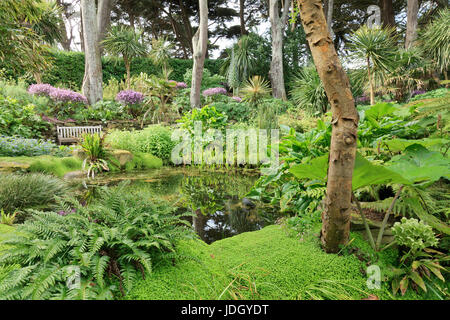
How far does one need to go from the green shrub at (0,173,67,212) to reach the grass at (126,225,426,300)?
2465 millimetres

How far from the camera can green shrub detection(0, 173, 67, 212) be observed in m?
2.99

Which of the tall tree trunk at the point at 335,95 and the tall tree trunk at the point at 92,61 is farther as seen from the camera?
the tall tree trunk at the point at 92,61

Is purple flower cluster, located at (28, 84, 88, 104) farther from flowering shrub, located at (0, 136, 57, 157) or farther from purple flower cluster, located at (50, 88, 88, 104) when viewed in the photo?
flowering shrub, located at (0, 136, 57, 157)

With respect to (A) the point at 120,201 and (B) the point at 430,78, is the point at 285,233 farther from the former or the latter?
(B) the point at 430,78

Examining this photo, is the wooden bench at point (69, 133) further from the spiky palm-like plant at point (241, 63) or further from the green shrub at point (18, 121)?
the spiky palm-like plant at point (241, 63)

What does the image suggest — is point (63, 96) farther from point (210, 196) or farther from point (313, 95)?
point (313, 95)

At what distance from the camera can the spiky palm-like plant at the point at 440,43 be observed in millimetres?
8789

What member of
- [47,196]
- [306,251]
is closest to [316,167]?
[306,251]

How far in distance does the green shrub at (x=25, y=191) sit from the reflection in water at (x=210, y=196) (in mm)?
752

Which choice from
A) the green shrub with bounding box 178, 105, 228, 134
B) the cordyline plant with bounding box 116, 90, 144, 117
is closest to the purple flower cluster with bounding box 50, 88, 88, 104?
the cordyline plant with bounding box 116, 90, 144, 117

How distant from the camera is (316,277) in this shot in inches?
58.5

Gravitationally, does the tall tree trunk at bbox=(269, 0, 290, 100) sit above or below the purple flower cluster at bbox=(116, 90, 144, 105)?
above

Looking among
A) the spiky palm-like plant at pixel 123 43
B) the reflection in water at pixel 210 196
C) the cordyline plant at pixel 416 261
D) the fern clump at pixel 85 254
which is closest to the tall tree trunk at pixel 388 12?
the spiky palm-like plant at pixel 123 43

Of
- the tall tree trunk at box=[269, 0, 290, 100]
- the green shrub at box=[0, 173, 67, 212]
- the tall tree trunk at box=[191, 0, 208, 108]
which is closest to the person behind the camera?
the green shrub at box=[0, 173, 67, 212]
